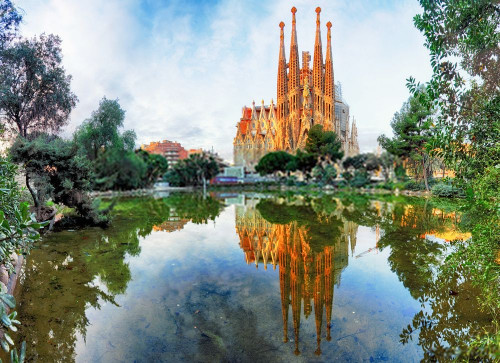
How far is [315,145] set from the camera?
4262 cm

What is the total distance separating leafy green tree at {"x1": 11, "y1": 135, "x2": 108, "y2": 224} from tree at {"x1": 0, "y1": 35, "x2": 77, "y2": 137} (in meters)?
7.05

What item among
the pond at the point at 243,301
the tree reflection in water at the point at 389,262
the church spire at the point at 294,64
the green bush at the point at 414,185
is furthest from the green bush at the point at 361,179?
the church spire at the point at 294,64

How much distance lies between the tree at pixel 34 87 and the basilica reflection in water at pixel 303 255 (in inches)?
522

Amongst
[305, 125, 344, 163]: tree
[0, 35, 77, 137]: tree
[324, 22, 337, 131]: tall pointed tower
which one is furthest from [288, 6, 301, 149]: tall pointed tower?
[0, 35, 77, 137]: tree

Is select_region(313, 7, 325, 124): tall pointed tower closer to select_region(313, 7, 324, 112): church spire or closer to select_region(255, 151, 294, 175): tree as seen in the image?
select_region(313, 7, 324, 112): church spire

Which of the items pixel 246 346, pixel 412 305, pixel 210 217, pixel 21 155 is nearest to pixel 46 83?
pixel 21 155

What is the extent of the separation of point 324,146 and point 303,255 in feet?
119

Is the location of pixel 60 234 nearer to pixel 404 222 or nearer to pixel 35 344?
pixel 35 344

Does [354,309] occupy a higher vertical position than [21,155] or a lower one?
lower

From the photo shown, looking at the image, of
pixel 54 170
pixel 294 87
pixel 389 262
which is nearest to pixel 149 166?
pixel 389 262

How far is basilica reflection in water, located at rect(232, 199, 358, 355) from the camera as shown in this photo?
4.38 m

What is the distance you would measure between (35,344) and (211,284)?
2860 millimetres

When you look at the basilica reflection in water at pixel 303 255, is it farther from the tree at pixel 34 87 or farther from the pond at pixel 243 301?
the tree at pixel 34 87

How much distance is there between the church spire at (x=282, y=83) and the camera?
61625 mm
